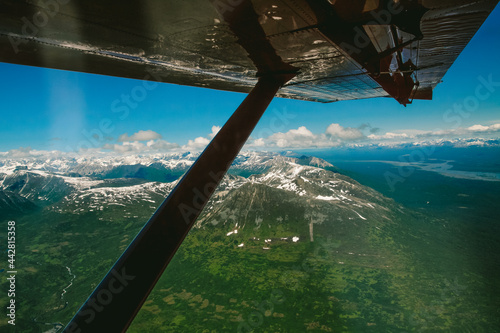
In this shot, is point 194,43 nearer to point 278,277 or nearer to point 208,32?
point 208,32

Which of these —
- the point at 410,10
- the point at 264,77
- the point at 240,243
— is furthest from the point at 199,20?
the point at 240,243

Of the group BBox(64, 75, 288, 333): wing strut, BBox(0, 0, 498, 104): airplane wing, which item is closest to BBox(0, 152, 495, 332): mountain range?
BBox(64, 75, 288, 333): wing strut

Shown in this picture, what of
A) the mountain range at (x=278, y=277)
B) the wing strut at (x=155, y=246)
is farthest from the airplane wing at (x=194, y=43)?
the mountain range at (x=278, y=277)

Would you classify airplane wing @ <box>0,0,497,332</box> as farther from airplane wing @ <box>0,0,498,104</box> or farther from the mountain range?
the mountain range

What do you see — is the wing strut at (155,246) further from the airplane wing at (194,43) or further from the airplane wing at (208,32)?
the airplane wing at (208,32)

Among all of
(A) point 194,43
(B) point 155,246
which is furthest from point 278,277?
(A) point 194,43

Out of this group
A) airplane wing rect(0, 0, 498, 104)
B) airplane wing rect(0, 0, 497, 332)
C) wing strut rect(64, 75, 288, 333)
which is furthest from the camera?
airplane wing rect(0, 0, 498, 104)
